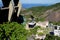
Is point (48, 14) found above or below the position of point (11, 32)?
below

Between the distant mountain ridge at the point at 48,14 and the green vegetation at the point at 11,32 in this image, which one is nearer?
the green vegetation at the point at 11,32

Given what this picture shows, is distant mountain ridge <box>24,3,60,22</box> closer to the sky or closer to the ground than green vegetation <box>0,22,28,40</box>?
closer to the ground

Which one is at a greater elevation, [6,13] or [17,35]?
[6,13]

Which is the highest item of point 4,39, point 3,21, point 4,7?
point 4,7

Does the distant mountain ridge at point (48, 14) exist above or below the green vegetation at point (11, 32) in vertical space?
below

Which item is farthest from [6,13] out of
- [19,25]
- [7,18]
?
[19,25]

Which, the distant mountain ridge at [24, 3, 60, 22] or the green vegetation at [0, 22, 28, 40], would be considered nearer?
the green vegetation at [0, 22, 28, 40]

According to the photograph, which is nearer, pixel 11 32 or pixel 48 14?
pixel 11 32

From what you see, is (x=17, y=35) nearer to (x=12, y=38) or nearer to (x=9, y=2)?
(x=12, y=38)
